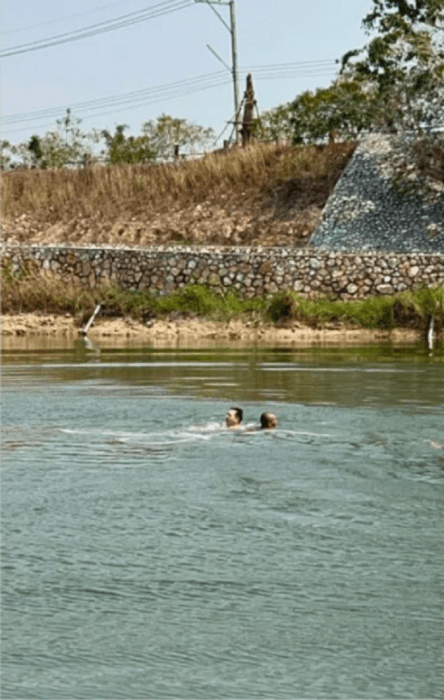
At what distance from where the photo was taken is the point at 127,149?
66688 mm

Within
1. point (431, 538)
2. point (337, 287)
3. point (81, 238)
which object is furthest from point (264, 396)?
point (81, 238)

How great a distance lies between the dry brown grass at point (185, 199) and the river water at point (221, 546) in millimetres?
30806

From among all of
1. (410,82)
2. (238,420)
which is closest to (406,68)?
(410,82)

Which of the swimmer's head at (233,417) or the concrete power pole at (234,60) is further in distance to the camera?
the concrete power pole at (234,60)

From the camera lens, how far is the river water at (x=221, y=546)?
379 inches

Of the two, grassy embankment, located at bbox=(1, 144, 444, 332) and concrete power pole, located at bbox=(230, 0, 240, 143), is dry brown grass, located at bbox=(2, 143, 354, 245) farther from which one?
concrete power pole, located at bbox=(230, 0, 240, 143)

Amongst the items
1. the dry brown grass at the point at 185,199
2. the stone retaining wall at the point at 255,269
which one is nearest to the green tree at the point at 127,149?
the dry brown grass at the point at 185,199

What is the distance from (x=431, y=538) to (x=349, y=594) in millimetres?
2203

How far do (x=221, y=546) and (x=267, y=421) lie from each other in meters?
6.46

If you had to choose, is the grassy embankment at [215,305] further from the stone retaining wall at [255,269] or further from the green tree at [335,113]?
the green tree at [335,113]

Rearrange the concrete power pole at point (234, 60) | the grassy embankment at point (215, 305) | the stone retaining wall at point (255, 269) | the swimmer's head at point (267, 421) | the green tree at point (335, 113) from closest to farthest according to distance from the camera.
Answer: the swimmer's head at point (267, 421) → the grassy embankment at point (215, 305) → the stone retaining wall at point (255, 269) → the green tree at point (335, 113) → the concrete power pole at point (234, 60)

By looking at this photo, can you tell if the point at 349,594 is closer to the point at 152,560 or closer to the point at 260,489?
the point at 152,560

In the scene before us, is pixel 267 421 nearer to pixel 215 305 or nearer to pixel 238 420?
pixel 238 420

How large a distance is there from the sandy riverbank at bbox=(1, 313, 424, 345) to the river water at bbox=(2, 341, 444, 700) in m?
15.7
